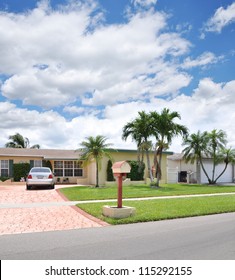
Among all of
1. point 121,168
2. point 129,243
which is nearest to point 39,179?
point 121,168

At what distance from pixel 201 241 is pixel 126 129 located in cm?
1980

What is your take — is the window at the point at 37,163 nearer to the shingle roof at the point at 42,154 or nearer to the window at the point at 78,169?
the shingle roof at the point at 42,154

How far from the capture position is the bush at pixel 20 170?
1169 inches

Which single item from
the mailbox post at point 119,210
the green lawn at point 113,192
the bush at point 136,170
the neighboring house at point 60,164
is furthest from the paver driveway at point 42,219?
the neighboring house at point 60,164

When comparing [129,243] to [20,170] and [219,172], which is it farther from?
[219,172]

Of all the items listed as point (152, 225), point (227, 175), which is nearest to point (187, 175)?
point (227, 175)

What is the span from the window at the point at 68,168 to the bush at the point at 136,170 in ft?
18.0

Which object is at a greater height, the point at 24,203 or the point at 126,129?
the point at 126,129

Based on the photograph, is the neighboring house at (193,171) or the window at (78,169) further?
the neighboring house at (193,171)

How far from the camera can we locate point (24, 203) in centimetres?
1424

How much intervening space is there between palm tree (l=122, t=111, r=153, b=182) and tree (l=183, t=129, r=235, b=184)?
27.4 ft

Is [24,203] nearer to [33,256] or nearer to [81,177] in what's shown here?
[33,256]

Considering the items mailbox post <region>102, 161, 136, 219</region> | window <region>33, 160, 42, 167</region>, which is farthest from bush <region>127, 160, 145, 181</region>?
mailbox post <region>102, 161, 136, 219</region>

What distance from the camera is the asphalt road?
6027 millimetres
